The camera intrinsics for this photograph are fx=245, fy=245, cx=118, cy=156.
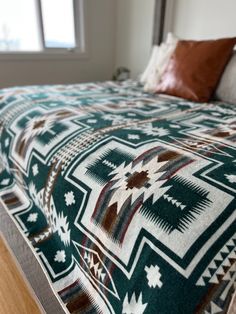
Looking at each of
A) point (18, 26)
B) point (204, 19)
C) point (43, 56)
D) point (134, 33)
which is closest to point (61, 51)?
point (43, 56)

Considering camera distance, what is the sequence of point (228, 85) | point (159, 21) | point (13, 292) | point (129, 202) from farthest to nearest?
point (159, 21) → point (228, 85) → point (13, 292) → point (129, 202)

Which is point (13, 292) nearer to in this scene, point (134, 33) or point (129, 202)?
point (129, 202)

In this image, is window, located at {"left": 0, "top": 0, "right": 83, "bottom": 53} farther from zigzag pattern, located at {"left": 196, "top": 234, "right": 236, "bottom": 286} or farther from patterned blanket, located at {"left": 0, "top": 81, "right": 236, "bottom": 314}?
zigzag pattern, located at {"left": 196, "top": 234, "right": 236, "bottom": 286}

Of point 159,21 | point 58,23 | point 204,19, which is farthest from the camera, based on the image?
point 58,23

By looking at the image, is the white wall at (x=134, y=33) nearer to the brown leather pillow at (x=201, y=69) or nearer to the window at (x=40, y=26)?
the window at (x=40, y=26)

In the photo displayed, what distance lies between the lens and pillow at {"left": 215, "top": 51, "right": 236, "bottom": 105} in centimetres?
137

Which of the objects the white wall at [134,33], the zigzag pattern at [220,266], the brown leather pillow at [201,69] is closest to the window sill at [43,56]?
the white wall at [134,33]

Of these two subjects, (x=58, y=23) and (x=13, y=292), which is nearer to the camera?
(x=13, y=292)

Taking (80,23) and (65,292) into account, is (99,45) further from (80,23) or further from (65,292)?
(65,292)

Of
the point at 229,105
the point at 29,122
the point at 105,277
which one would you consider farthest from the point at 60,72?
the point at 105,277

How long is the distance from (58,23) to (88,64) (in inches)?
20.3

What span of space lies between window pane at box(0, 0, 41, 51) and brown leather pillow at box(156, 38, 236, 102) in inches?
67.8

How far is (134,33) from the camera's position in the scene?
2.71 meters

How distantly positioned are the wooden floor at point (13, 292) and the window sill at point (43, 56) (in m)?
1.99
